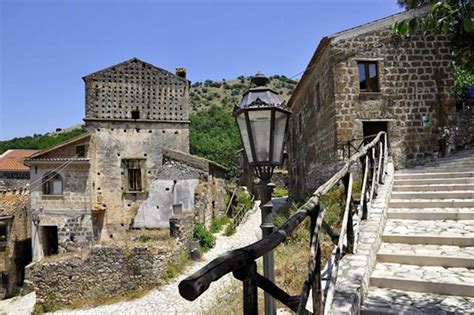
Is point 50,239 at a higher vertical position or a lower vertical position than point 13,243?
higher

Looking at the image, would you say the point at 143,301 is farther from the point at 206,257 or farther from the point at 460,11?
the point at 460,11

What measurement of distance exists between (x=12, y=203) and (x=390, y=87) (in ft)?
69.0

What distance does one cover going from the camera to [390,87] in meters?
12.8

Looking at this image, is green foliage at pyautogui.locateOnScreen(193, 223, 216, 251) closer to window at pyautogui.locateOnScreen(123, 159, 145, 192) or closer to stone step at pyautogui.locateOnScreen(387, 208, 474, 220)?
window at pyautogui.locateOnScreen(123, 159, 145, 192)

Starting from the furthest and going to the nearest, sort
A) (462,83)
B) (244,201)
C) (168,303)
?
(244,201) → (462,83) → (168,303)

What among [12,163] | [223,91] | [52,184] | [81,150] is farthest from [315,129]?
[223,91]

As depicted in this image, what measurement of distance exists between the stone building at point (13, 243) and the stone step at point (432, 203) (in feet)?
63.3

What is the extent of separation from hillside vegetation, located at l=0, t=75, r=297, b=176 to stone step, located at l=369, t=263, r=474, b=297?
23138 mm

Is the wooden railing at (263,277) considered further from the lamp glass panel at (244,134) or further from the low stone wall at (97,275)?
the low stone wall at (97,275)

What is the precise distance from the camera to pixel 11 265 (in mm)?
18719

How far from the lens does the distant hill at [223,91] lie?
7019 cm

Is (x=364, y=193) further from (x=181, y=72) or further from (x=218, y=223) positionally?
(x=181, y=72)

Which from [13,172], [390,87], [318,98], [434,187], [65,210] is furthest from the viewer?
[13,172]

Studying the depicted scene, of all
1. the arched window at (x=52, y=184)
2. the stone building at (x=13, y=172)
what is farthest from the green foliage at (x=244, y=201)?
the stone building at (x=13, y=172)
